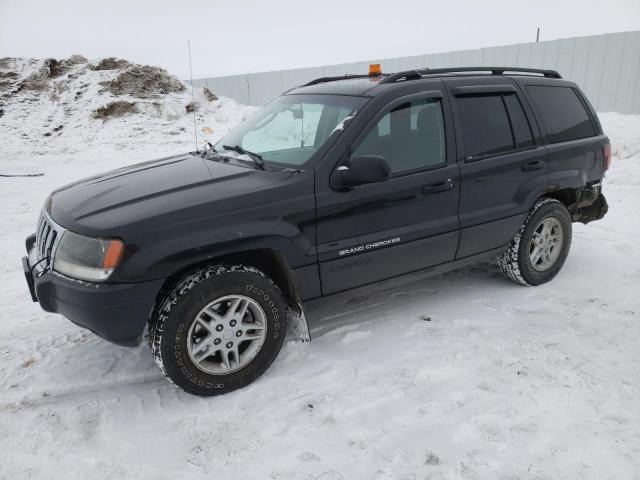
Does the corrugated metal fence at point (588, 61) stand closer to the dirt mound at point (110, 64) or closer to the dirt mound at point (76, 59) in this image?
the dirt mound at point (110, 64)

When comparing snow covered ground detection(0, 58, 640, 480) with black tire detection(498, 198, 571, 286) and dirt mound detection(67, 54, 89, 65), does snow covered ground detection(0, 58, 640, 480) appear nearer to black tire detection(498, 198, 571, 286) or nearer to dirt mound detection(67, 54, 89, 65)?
black tire detection(498, 198, 571, 286)

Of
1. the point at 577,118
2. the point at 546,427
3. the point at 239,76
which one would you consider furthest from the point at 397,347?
the point at 239,76

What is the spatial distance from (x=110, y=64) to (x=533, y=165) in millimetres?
20624

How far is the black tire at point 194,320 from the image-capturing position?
2771 mm

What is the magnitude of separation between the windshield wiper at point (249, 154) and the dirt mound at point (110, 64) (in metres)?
19.0

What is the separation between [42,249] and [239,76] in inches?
852

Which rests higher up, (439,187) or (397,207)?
(439,187)

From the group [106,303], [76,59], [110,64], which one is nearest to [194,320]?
[106,303]

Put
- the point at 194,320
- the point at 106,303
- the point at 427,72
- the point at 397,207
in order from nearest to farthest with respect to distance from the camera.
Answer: the point at 106,303 → the point at 194,320 → the point at 397,207 → the point at 427,72

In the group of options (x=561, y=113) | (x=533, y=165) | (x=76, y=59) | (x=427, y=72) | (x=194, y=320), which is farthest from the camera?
(x=76, y=59)

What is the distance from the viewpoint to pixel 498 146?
3.94 metres

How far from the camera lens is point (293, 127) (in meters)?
3.81

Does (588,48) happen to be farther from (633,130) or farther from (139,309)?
(139,309)

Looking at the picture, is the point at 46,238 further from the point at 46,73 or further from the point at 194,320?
the point at 46,73
